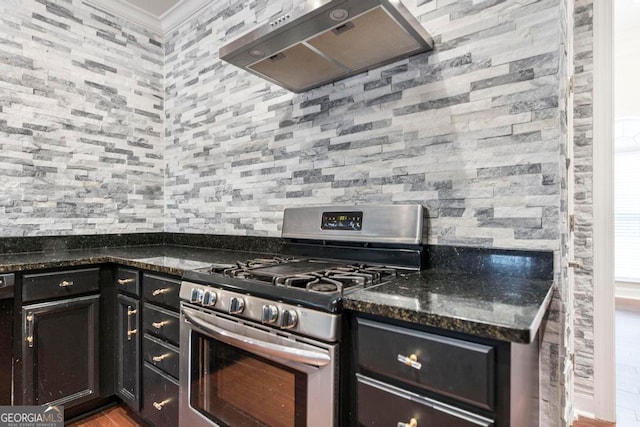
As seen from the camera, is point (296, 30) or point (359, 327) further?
point (296, 30)

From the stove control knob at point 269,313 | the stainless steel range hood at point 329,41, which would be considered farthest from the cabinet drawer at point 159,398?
the stainless steel range hood at point 329,41

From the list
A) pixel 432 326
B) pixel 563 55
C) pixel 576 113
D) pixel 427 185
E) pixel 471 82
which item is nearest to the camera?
pixel 432 326

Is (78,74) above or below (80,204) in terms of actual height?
above

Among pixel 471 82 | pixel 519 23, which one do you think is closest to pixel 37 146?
pixel 471 82

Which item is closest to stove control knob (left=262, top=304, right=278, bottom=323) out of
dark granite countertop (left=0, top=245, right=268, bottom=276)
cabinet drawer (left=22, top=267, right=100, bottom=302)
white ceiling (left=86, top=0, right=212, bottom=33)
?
dark granite countertop (left=0, top=245, right=268, bottom=276)

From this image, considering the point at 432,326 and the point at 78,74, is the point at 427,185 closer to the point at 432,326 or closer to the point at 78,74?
the point at 432,326

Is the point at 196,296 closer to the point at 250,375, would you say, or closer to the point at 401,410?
the point at 250,375

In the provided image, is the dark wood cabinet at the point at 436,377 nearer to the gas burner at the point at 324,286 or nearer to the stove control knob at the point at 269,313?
the gas burner at the point at 324,286

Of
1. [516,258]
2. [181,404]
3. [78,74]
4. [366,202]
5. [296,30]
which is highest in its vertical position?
[78,74]

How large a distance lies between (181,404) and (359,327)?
3.39 feet

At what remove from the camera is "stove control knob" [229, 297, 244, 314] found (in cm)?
123

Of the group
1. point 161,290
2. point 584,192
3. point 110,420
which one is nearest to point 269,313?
point 161,290

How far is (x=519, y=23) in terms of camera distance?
131 centimetres

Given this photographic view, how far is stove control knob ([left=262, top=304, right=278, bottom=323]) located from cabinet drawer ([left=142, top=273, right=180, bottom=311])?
655mm
